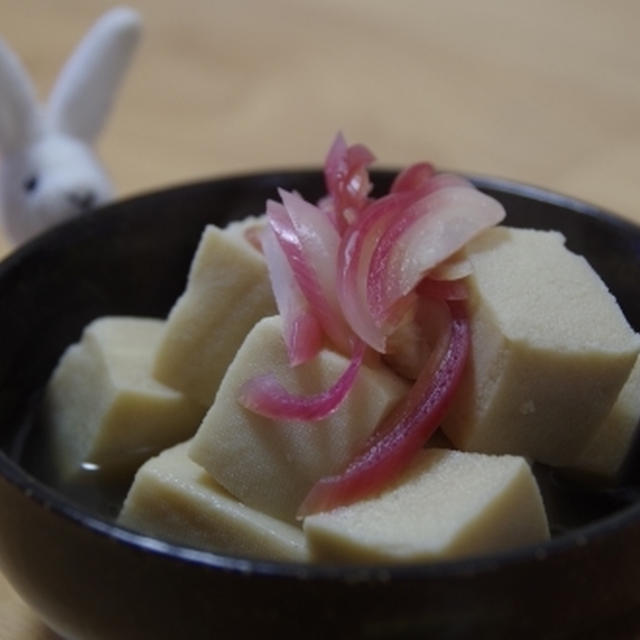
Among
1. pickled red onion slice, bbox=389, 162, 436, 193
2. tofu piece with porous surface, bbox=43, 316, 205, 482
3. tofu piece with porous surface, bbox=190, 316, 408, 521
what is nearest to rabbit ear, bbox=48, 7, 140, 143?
tofu piece with porous surface, bbox=43, 316, 205, 482

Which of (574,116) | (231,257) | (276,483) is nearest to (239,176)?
(231,257)

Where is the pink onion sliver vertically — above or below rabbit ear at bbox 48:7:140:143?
above

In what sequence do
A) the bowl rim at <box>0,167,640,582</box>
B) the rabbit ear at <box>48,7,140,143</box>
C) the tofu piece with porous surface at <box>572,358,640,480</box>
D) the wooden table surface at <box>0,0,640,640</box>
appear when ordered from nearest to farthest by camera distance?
the bowl rim at <box>0,167,640,582</box> < the tofu piece with porous surface at <box>572,358,640,480</box> < the rabbit ear at <box>48,7,140,143</box> < the wooden table surface at <box>0,0,640,640</box>

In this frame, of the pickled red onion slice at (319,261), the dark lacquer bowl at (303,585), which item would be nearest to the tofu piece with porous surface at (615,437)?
the dark lacquer bowl at (303,585)

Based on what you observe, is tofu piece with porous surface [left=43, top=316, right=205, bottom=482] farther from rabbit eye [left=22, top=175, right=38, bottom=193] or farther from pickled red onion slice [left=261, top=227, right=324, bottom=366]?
rabbit eye [left=22, top=175, right=38, bottom=193]

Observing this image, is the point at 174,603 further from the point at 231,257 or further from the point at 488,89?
the point at 488,89

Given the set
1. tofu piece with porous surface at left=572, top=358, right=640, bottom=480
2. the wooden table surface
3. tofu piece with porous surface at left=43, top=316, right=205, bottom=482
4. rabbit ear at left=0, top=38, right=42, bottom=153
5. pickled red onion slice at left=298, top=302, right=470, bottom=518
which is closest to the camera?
pickled red onion slice at left=298, top=302, right=470, bottom=518

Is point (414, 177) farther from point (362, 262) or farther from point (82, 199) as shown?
point (82, 199)
